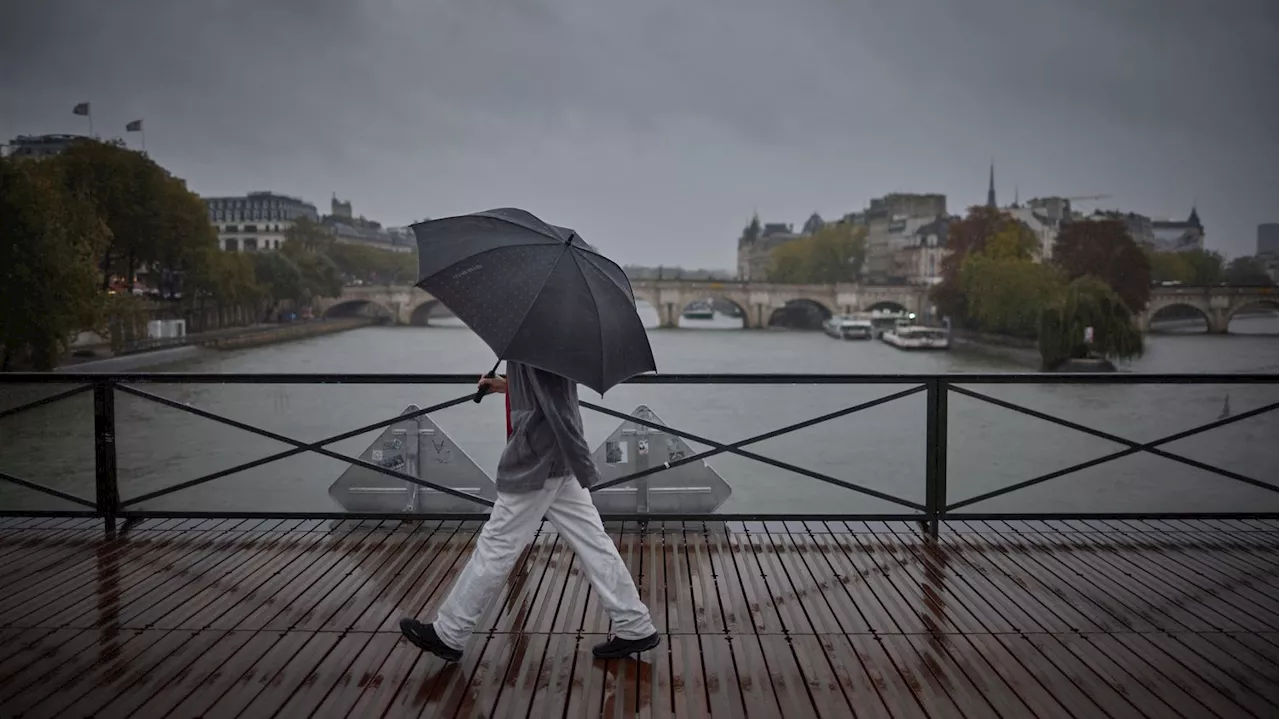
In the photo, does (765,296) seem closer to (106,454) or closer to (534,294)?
(106,454)

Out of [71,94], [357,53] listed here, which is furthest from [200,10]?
[357,53]

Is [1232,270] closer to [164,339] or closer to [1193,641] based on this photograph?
[164,339]

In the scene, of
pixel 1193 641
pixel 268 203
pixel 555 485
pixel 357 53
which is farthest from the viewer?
pixel 268 203

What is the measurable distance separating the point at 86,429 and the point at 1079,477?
13450mm

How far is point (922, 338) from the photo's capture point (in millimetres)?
45906

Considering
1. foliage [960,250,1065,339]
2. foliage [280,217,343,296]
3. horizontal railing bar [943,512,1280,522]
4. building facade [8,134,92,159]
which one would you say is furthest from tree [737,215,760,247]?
horizontal railing bar [943,512,1280,522]

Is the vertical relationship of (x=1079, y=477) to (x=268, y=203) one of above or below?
below

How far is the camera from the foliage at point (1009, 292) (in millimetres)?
39344

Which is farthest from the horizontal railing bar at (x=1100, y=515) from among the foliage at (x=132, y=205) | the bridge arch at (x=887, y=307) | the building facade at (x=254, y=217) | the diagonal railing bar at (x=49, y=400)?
the building facade at (x=254, y=217)

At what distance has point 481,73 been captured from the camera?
183 ft

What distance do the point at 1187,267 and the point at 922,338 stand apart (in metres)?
23.5

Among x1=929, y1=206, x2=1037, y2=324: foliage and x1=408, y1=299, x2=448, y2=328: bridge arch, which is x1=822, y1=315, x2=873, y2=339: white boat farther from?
x1=408, y1=299, x2=448, y2=328: bridge arch

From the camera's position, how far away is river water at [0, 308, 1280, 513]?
9156mm

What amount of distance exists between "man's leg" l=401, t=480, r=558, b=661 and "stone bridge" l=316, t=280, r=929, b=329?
58.4 metres
